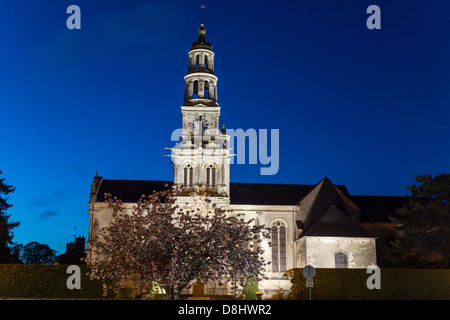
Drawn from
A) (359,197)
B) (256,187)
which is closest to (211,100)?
(256,187)

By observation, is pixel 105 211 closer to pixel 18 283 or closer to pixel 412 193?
pixel 18 283

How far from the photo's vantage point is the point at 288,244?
52969 mm

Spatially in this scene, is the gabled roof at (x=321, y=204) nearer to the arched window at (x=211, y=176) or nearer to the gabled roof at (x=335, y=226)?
the gabled roof at (x=335, y=226)

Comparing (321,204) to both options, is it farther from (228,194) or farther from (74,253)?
(74,253)

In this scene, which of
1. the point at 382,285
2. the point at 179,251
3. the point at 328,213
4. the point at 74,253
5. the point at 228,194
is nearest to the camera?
the point at 179,251

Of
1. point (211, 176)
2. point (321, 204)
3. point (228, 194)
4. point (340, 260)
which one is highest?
point (211, 176)

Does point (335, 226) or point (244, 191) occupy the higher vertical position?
point (244, 191)

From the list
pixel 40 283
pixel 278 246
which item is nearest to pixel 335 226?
pixel 278 246

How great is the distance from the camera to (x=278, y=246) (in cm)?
5338

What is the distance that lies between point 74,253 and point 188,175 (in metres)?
45.8

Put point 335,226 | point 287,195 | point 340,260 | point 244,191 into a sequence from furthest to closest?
point 244,191, point 287,195, point 335,226, point 340,260

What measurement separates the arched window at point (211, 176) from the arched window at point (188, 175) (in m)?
1.74

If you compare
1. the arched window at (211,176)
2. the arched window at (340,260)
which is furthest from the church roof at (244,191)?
the arched window at (340,260)

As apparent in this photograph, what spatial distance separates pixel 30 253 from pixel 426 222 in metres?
95.0
